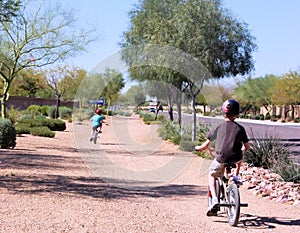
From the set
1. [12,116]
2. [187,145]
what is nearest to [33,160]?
[187,145]

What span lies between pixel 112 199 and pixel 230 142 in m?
2.87

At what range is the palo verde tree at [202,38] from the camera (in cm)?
1823

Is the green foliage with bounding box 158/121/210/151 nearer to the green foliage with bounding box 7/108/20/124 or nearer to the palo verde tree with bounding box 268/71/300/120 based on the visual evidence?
the green foliage with bounding box 7/108/20/124

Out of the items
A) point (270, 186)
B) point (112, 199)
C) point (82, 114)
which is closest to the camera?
point (112, 199)

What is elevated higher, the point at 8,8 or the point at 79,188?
the point at 8,8

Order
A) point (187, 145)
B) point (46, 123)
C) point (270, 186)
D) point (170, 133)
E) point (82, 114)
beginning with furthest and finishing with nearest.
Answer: point (82, 114) < point (46, 123) < point (170, 133) < point (187, 145) < point (270, 186)

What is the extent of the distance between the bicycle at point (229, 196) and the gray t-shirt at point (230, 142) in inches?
5.5

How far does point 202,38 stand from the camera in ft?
59.3

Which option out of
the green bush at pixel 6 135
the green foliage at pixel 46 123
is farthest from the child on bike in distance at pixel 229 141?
the green foliage at pixel 46 123

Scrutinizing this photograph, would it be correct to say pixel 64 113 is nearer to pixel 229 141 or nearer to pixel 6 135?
pixel 6 135

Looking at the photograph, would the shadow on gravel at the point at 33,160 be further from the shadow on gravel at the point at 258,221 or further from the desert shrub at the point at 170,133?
the desert shrub at the point at 170,133

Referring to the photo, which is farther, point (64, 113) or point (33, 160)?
point (64, 113)

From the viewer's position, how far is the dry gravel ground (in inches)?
266

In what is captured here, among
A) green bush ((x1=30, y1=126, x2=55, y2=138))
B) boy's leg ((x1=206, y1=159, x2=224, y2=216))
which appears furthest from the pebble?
green bush ((x1=30, y1=126, x2=55, y2=138))
